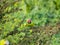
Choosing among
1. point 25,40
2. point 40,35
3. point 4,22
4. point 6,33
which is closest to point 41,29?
point 40,35

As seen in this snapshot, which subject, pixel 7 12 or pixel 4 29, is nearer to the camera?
pixel 4 29

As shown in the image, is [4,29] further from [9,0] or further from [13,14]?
[9,0]

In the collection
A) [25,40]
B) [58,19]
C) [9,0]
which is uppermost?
[9,0]

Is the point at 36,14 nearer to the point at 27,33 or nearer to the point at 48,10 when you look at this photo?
the point at 48,10

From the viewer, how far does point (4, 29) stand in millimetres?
3066

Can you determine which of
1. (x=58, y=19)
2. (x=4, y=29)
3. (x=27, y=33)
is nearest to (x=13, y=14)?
(x=4, y=29)

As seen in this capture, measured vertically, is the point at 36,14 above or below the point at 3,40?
above

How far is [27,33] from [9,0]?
1295 millimetres

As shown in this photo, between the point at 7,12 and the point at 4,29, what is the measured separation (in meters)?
0.59

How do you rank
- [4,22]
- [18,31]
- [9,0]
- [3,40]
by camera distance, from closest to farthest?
1. [3,40]
2. [18,31]
3. [4,22]
4. [9,0]

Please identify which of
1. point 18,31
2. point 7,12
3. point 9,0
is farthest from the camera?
point 9,0

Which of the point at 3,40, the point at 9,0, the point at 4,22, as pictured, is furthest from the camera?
the point at 9,0

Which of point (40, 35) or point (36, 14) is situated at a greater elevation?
point (36, 14)

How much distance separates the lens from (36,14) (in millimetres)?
3084
